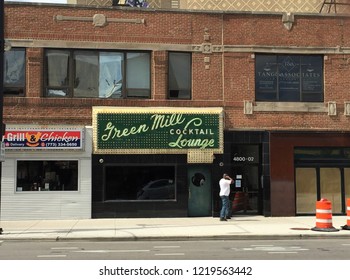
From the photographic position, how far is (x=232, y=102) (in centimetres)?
2030

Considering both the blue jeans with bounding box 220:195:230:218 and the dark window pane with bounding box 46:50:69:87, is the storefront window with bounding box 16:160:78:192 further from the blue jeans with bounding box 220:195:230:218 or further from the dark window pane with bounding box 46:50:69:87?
the blue jeans with bounding box 220:195:230:218

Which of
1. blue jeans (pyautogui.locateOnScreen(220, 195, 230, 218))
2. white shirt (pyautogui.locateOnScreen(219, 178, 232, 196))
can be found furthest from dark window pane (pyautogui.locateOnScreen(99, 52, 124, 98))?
blue jeans (pyautogui.locateOnScreen(220, 195, 230, 218))

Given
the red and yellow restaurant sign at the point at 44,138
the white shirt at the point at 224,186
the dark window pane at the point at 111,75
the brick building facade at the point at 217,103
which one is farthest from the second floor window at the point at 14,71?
the white shirt at the point at 224,186

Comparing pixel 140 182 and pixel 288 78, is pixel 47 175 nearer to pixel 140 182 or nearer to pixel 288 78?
pixel 140 182

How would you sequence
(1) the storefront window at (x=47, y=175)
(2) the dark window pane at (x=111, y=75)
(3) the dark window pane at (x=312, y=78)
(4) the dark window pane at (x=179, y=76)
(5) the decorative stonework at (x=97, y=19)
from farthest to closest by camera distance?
(3) the dark window pane at (x=312, y=78)
(4) the dark window pane at (x=179, y=76)
(2) the dark window pane at (x=111, y=75)
(5) the decorative stonework at (x=97, y=19)
(1) the storefront window at (x=47, y=175)

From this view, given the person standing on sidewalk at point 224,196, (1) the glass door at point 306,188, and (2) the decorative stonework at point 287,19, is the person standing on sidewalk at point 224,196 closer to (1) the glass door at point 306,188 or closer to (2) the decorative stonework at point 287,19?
(1) the glass door at point 306,188

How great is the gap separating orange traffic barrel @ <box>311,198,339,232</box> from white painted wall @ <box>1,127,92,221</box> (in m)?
8.67

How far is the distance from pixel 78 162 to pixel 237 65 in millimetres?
7469

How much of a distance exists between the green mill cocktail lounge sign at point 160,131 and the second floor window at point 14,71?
3106 millimetres

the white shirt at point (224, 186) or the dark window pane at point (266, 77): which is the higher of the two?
the dark window pane at point (266, 77)

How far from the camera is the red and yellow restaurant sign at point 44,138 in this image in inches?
751

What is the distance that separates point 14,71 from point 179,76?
6503mm

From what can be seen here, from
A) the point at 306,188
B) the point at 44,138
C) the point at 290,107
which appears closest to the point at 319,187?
the point at 306,188

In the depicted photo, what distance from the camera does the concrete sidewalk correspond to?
47.5 ft
